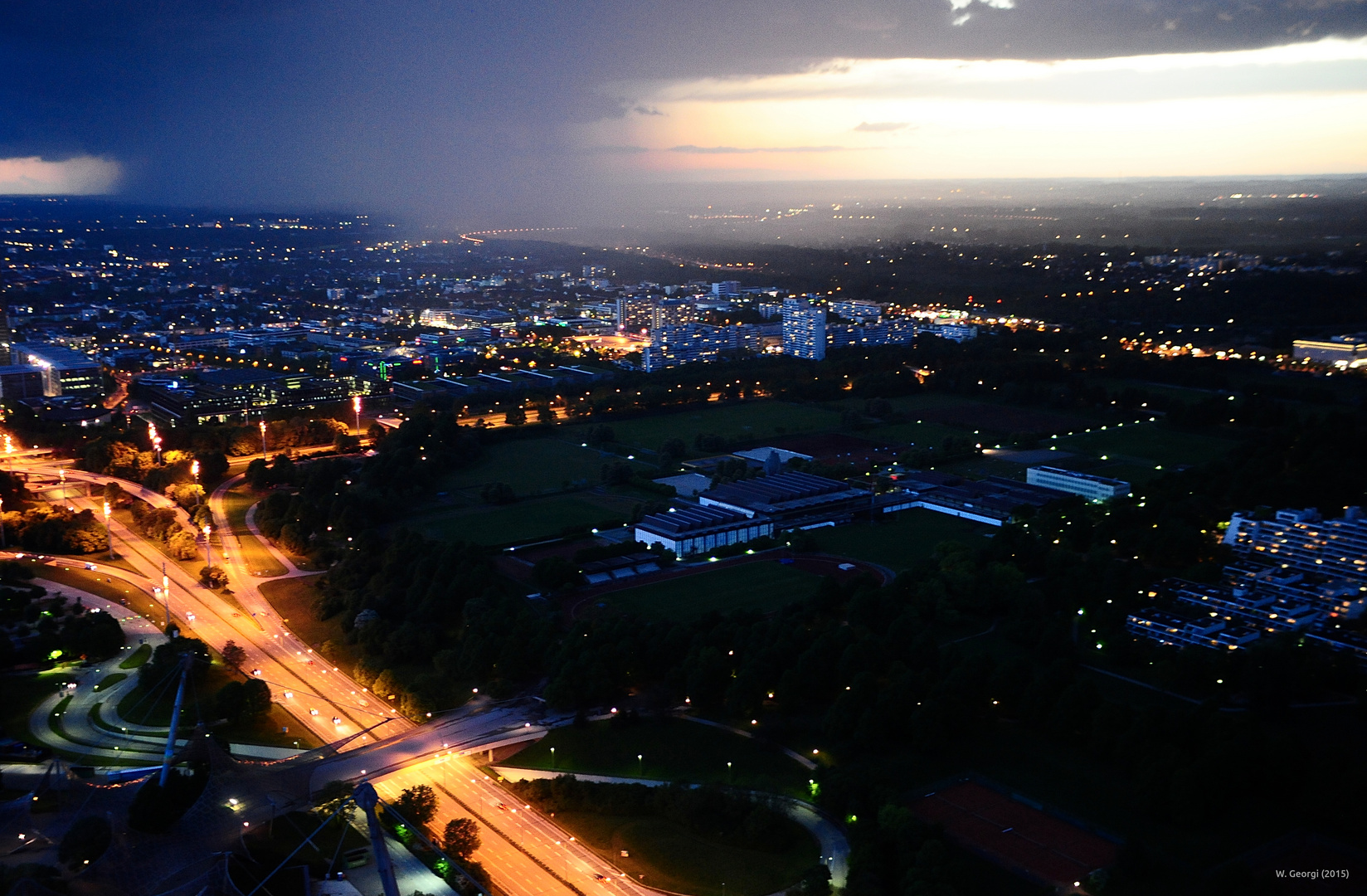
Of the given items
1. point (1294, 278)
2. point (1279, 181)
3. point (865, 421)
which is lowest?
point (865, 421)

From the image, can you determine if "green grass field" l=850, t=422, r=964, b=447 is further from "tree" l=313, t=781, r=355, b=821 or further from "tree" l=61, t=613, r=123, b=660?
"tree" l=313, t=781, r=355, b=821

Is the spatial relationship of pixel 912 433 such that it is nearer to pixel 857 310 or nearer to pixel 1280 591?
pixel 1280 591

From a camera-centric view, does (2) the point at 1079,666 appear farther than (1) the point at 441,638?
No

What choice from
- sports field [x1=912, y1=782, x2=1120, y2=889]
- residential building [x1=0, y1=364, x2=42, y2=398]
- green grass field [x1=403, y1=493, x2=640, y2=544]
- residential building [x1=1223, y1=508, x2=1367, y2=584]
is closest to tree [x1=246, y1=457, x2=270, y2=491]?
green grass field [x1=403, y1=493, x2=640, y2=544]

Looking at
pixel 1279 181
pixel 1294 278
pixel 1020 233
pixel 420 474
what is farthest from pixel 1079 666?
pixel 1020 233

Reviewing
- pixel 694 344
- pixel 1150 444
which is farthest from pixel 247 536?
pixel 694 344

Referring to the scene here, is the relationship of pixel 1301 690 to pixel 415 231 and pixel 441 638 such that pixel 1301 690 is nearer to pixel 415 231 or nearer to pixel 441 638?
pixel 441 638

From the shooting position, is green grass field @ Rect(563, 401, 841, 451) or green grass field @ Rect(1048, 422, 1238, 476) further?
green grass field @ Rect(563, 401, 841, 451)
